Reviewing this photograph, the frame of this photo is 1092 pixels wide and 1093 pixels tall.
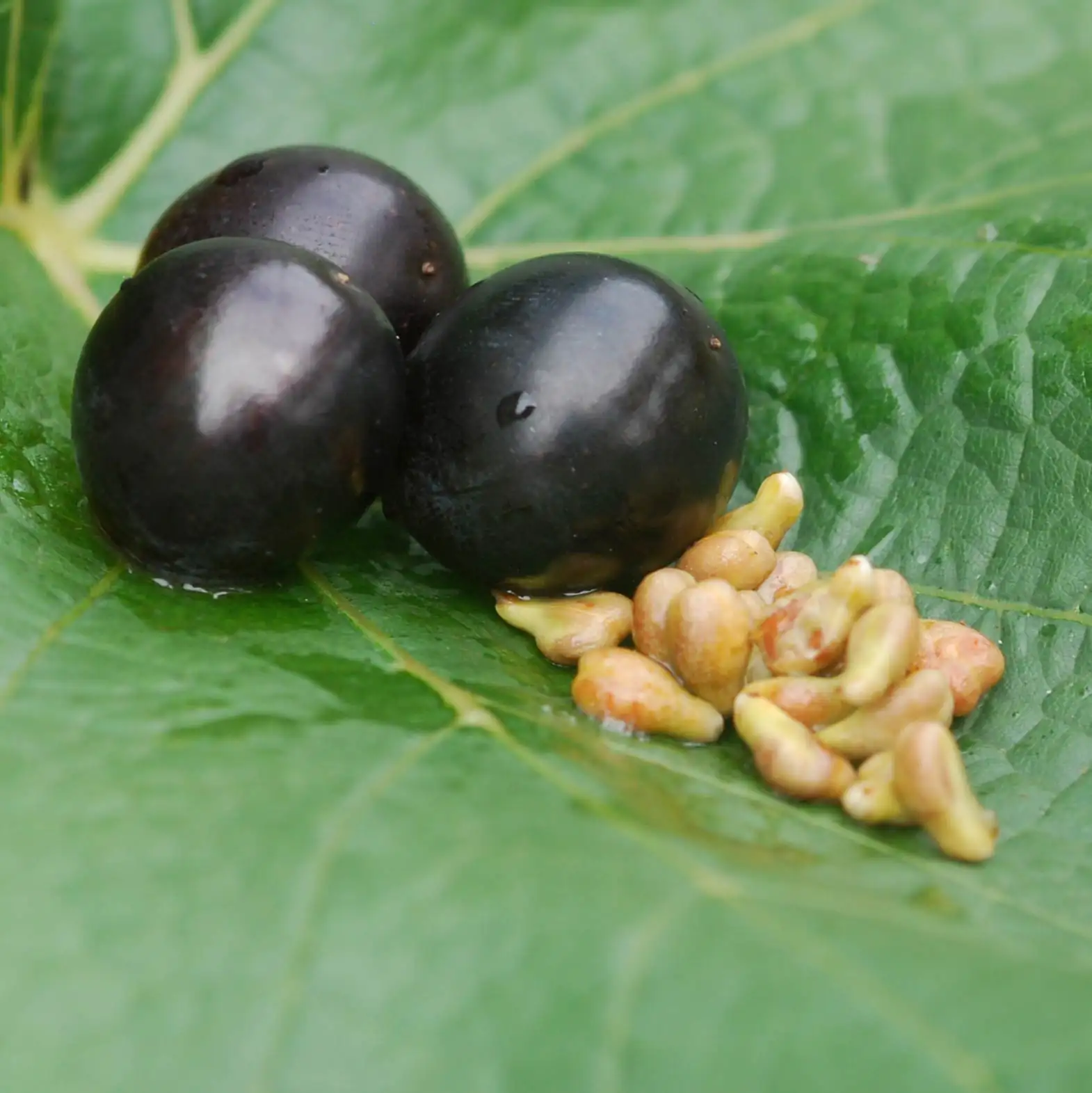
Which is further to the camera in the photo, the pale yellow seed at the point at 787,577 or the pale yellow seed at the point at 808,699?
the pale yellow seed at the point at 787,577

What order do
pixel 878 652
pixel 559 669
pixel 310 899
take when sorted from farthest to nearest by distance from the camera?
pixel 559 669
pixel 878 652
pixel 310 899

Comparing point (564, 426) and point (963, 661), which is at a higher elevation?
point (564, 426)

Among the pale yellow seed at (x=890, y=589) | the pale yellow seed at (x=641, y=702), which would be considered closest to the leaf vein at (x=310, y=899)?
the pale yellow seed at (x=641, y=702)

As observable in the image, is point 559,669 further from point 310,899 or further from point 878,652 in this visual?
point 310,899

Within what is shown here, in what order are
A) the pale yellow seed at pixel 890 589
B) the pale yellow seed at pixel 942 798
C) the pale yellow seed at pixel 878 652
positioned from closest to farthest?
the pale yellow seed at pixel 942 798
the pale yellow seed at pixel 878 652
the pale yellow seed at pixel 890 589

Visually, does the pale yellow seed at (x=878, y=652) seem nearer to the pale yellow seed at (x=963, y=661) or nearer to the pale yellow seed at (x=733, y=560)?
the pale yellow seed at (x=963, y=661)

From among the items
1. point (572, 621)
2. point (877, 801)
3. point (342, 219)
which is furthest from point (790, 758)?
point (342, 219)

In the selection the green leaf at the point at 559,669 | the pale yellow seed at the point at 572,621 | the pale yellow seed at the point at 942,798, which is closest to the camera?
the green leaf at the point at 559,669

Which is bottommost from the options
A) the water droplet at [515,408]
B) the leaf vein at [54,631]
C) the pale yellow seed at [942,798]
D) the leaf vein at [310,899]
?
the pale yellow seed at [942,798]

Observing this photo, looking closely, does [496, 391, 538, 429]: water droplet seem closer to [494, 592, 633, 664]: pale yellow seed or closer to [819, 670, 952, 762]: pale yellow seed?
[494, 592, 633, 664]: pale yellow seed
